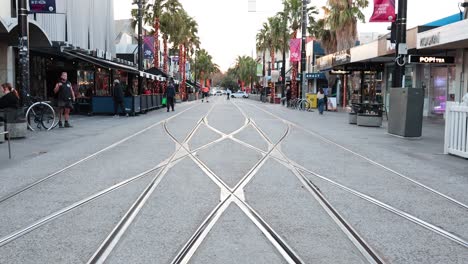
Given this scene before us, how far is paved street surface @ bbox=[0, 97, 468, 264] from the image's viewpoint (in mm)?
5051

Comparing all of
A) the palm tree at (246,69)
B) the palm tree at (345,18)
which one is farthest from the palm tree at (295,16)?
the palm tree at (246,69)

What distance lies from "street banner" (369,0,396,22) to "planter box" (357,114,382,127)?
495 cm

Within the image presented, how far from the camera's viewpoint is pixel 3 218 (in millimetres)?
6215

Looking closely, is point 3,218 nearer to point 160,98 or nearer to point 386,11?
point 386,11

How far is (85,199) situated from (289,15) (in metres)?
48.1

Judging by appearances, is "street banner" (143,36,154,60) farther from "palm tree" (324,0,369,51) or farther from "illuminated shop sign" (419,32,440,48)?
"illuminated shop sign" (419,32,440,48)

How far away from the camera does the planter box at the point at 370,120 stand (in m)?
21.3

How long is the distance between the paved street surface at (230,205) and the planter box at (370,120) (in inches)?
321

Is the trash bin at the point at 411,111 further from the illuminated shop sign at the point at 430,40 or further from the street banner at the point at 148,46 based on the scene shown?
the street banner at the point at 148,46

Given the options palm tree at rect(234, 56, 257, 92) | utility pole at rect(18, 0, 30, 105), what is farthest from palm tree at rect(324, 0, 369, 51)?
palm tree at rect(234, 56, 257, 92)

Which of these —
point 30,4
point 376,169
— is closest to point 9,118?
point 30,4

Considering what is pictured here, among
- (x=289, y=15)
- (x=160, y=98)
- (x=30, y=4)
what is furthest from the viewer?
(x=289, y=15)

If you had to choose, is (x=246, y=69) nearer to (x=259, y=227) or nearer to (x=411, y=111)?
(x=411, y=111)

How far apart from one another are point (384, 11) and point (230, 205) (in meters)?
12.7
